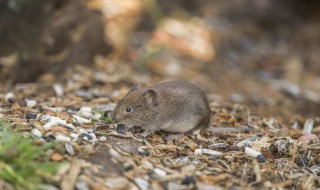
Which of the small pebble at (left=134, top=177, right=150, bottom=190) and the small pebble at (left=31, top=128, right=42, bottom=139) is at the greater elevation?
the small pebble at (left=31, top=128, right=42, bottom=139)

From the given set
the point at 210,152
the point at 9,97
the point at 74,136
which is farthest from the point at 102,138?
the point at 9,97

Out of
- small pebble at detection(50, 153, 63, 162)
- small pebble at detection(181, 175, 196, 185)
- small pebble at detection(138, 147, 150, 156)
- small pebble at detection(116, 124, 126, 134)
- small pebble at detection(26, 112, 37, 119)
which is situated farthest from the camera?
small pebble at detection(26, 112, 37, 119)

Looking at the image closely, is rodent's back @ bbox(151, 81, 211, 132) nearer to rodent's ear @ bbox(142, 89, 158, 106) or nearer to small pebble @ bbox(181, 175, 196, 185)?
rodent's ear @ bbox(142, 89, 158, 106)

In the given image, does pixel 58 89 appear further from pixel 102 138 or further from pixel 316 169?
pixel 316 169

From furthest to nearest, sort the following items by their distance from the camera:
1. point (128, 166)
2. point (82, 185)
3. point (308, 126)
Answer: point (308, 126) → point (128, 166) → point (82, 185)

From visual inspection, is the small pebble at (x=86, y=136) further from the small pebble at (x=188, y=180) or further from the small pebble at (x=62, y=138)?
the small pebble at (x=188, y=180)

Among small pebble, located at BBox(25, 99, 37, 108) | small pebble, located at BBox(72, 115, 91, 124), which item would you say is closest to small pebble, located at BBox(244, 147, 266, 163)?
small pebble, located at BBox(72, 115, 91, 124)
